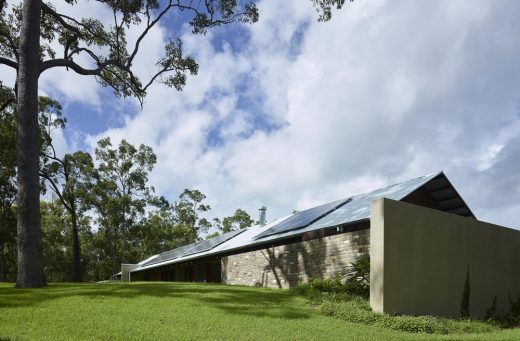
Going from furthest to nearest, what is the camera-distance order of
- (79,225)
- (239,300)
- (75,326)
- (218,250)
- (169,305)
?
(79,225) → (218,250) → (239,300) → (169,305) → (75,326)

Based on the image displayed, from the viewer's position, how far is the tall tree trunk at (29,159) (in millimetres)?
15289

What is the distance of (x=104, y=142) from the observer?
138 ft

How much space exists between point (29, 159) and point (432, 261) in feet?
44.9

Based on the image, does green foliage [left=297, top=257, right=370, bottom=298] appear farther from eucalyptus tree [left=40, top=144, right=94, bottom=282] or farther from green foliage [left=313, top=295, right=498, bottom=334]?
eucalyptus tree [left=40, top=144, right=94, bottom=282]

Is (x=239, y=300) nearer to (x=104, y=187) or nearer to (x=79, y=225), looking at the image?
(x=104, y=187)

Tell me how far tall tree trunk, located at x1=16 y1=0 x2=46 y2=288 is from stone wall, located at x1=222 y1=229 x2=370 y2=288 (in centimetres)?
886

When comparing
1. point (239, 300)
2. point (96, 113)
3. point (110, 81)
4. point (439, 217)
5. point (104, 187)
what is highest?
point (110, 81)

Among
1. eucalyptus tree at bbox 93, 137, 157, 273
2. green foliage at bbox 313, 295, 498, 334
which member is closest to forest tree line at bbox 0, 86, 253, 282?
eucalyptus tree at bbox 93, 137, 157, 273

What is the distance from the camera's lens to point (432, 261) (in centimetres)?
1269

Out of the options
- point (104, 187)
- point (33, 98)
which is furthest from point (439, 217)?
point (104, 187)

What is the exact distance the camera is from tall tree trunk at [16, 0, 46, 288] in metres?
15.3

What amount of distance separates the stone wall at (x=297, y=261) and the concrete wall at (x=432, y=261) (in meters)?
2.32

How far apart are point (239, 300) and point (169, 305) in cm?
215

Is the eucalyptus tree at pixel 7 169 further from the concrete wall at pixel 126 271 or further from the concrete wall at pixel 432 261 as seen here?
the concrete wall at pixel 432 261
